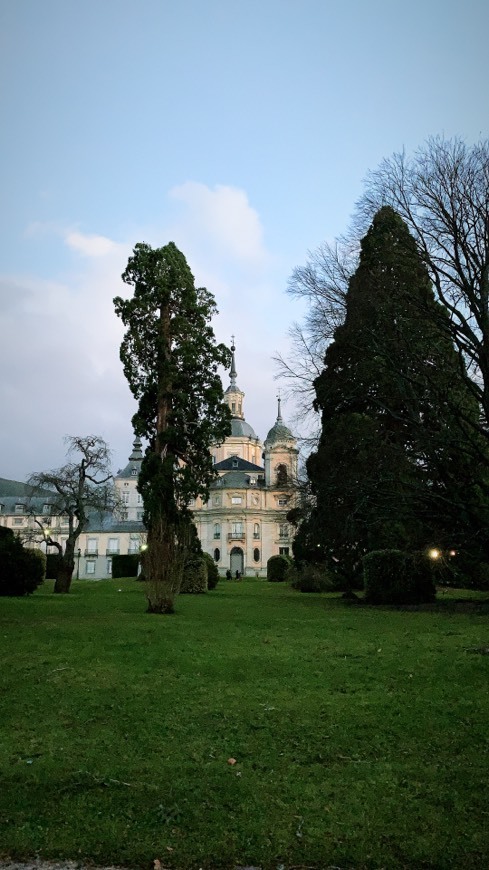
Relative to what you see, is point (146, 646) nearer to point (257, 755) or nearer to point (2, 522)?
point (257, 755)

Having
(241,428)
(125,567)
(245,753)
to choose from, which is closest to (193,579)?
(125,567)

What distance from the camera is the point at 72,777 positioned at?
4.66m

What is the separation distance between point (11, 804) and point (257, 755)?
1.88 metres

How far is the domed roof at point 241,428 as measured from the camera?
291ft

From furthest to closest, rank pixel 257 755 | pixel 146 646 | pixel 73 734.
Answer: pixel 146 646 < pixel 73 734 < pixel 257 755

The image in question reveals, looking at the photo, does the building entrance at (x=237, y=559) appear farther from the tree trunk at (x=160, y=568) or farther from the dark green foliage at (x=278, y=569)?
the tree trunk at (x=160, y=568)

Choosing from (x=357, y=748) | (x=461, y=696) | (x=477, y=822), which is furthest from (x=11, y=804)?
(x=461, y=696)

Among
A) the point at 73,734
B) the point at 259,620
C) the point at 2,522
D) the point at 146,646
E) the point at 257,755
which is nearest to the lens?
the point at 257,755

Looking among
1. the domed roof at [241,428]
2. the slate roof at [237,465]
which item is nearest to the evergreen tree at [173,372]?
the slate roof at [237,465]

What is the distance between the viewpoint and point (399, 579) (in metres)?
20.1

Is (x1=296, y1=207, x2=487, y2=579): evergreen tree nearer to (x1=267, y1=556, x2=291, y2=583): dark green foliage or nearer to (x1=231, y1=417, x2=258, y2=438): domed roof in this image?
(x1=267, y1=556, x2=291, y2=583): dark green foliage

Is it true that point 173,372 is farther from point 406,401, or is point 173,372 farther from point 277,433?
point 277,433

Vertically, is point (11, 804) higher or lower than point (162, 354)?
lower

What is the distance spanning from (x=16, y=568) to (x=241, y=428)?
67.8 meters
